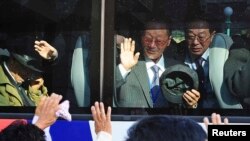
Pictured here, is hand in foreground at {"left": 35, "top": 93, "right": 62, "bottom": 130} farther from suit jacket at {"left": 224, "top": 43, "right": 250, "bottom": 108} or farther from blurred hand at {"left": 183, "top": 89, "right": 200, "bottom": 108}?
suit jacket at {"left": 224, "top": 43, "right": 250, "bottom": 108}

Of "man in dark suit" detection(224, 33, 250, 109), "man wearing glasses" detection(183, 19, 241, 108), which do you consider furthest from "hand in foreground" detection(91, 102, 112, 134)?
"man in dark suit" detection(224, 33, 250, 109)

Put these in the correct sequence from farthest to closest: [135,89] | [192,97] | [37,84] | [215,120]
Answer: [37,84], [135,89], [192,97], [215,120]

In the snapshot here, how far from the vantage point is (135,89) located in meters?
3.92

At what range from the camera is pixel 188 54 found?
3855mm

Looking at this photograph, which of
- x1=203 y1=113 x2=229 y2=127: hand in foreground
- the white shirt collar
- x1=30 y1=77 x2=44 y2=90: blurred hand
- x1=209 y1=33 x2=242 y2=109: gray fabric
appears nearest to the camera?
x1=203 y1=113 x2=229 y2=127: hand in foreground

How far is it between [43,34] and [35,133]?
1.86 meters

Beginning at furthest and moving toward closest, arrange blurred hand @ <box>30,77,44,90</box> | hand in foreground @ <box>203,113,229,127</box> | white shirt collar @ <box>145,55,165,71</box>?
blurred hand @ <box>30,77,44,90</box> → white shirt collar @ <box>145,55,165,71</box> → hand in foreground @ <box>203,113,229,127</box>

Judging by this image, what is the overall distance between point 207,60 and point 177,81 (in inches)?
10.6

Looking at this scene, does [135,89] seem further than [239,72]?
Yes

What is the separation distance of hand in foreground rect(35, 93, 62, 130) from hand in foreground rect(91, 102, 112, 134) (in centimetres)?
29

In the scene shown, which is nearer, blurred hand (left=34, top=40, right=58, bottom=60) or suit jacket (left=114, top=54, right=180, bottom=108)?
suit jacket (left=114, top=54, right=180, bottom=108)

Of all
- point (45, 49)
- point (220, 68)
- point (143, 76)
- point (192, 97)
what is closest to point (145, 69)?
point (143, 76)

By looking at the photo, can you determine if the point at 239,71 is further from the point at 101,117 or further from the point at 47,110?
the point at 47,110

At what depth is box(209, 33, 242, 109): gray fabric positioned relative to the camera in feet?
12.4
